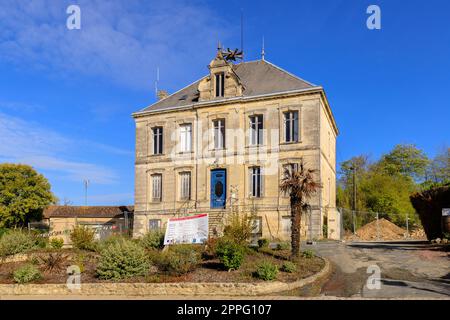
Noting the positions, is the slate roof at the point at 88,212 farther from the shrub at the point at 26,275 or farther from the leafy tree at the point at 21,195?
the shrub at the point at 26,275

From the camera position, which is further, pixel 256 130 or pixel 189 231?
pixel 256 130

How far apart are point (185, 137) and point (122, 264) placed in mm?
17766

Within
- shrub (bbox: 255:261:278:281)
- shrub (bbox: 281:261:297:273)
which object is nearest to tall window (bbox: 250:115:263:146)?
shrub (bbox: 281:261:297:273)

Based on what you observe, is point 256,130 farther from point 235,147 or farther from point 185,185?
point 185,185

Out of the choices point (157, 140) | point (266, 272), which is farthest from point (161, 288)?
point (157, 140)

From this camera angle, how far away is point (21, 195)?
1580 inches

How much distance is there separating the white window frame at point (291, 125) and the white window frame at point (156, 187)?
31.8ft

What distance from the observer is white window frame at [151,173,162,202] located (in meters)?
32.8

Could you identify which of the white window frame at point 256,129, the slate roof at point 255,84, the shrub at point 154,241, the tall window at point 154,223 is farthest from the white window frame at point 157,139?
the shrub at point 154,241

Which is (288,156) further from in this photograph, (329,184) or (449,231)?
(449,231)
